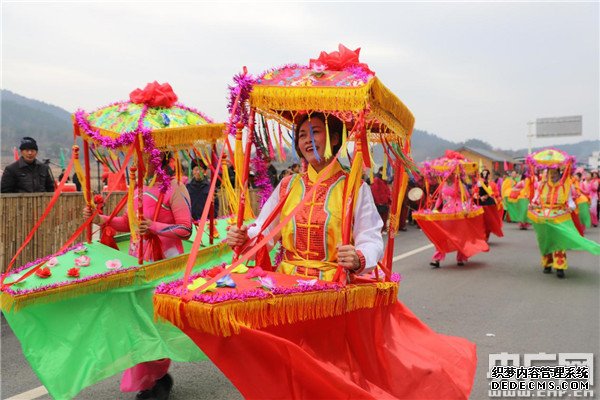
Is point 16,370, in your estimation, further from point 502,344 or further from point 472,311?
point 472,311

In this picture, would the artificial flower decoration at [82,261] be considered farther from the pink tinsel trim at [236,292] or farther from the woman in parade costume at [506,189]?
the woman in parade costume at [506,189]

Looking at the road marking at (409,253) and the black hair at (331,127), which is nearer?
the black hair at (331,127)

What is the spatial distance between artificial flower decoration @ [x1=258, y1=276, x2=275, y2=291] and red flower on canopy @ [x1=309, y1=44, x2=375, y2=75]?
4.05 ft

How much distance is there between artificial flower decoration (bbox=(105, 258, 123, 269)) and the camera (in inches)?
164

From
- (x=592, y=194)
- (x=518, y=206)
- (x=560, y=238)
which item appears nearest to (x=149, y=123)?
(x=560, y=238)

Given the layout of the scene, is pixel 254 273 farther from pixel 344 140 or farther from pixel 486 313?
pixel 486 313

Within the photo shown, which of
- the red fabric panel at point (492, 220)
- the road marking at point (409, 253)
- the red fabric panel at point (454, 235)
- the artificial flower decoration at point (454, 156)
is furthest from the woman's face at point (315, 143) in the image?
the red fabric panel at point (492, 220)

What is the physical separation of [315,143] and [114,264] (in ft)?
5.77

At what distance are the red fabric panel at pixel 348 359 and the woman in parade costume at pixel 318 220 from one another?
36 cm

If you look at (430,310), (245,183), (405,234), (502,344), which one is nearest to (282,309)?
(245,183)

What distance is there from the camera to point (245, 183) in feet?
10.5

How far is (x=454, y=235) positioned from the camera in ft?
33.1

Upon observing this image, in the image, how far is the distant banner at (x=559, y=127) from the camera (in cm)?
4691

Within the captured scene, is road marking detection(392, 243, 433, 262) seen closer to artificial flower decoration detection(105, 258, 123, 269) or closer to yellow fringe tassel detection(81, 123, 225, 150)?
yellow fringe tassel detection(81, 123, 225, 150)
